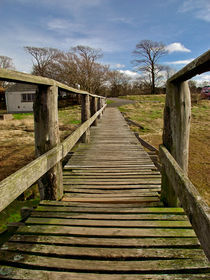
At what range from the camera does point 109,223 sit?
191cm

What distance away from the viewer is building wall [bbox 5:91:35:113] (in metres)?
27.4

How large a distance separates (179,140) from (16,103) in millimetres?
29260

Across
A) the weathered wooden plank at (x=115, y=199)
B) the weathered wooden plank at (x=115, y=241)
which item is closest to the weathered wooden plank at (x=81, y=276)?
the weathered wooden plank at (x=115, y=241)

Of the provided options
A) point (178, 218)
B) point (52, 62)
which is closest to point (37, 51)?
point (52, 62)

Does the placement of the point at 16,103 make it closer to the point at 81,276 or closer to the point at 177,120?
the point at 177,120

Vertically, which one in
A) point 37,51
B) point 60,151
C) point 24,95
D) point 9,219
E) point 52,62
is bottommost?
point 9,219

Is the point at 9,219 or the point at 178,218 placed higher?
the point at 178,218

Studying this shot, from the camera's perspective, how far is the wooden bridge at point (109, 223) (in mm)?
1362

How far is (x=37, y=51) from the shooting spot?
39.1 m

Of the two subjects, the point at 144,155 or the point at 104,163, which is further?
the point at 144,155

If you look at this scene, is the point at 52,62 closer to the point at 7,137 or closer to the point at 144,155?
the point at 7,137

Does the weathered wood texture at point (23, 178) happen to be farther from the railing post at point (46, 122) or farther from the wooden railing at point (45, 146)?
the railing post at point (46, 122)

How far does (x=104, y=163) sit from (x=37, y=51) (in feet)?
138

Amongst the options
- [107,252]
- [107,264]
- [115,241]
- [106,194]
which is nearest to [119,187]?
[106,194]
